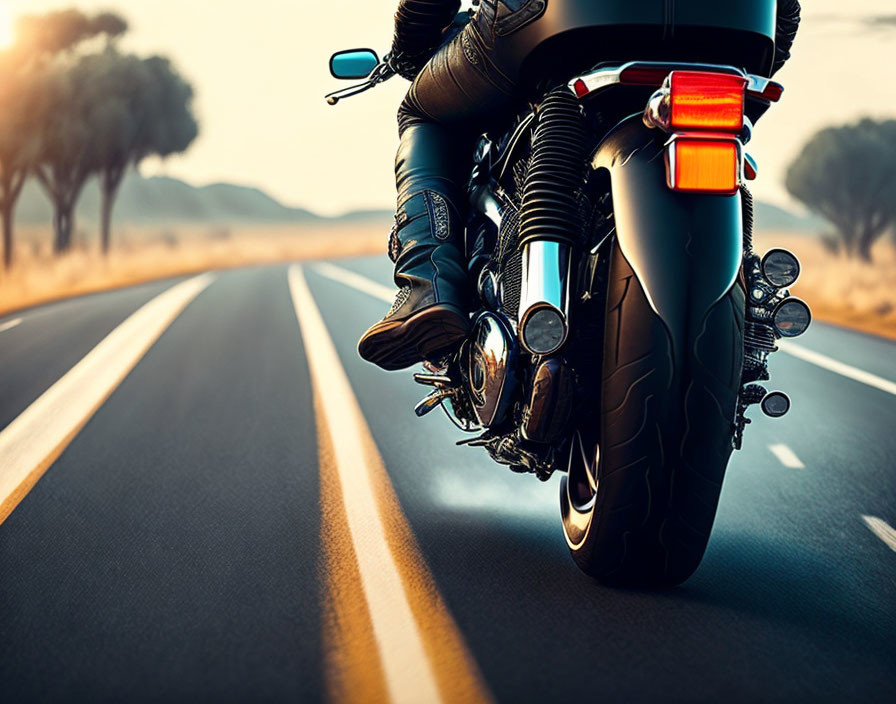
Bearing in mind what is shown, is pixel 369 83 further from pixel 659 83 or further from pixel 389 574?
pixel 389 574

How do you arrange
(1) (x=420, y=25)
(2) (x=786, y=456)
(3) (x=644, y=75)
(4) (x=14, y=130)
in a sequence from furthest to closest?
(4) (x=14, y=130) → (2) (x=786, y=456) → (1) (x=420, y=25) → (3) (x=644, y=75)

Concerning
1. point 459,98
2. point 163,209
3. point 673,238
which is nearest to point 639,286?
point 673,238

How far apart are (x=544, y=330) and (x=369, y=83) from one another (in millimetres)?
2514

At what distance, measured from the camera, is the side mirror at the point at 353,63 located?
17.0ft

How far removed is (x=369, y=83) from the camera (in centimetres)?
537

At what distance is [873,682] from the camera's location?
2.91 metres

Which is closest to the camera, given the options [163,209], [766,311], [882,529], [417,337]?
[766,311]

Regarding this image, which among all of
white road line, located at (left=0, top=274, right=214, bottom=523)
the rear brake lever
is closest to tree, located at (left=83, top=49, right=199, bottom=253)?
white road line, located at (left=0, top=274, right=214, bottom=523)

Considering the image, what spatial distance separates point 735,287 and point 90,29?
38117 mm

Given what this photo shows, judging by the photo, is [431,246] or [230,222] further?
[230,222]

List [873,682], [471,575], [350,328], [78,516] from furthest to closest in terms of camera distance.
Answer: [350,328] < [78,516] < [471,575] < [873,682]

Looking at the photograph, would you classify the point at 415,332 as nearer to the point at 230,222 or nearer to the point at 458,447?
the point at 458,447

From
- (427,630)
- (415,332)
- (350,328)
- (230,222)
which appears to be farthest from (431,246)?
(230,222)

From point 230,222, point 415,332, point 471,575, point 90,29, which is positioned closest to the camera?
point 471,575
